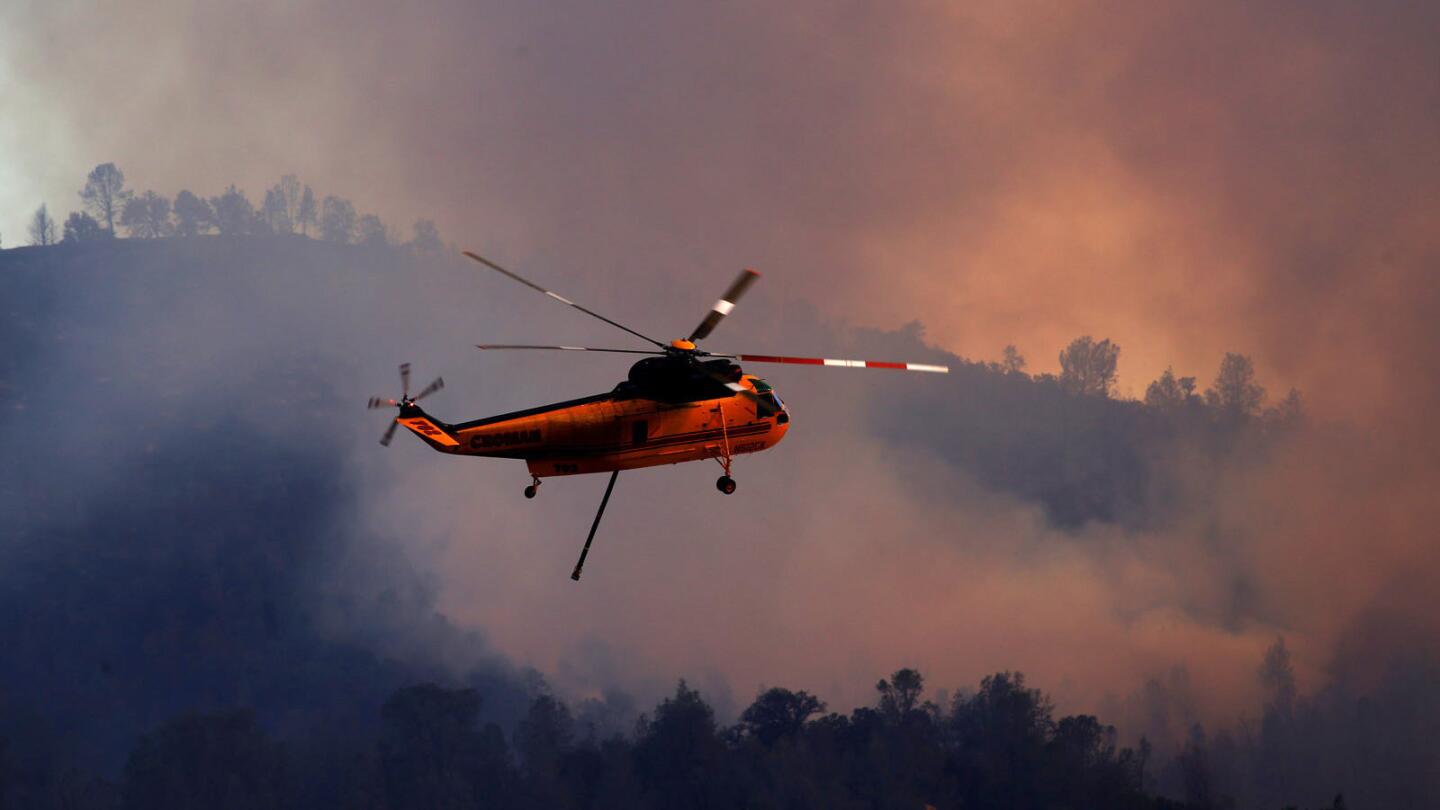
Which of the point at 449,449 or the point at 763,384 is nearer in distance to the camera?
the point at 449,449

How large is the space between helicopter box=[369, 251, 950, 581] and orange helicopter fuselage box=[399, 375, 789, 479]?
0.05 metres

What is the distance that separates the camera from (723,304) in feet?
264

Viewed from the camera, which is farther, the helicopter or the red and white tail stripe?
the helicopter

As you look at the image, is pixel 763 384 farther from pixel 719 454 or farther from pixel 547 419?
pixel 547 419

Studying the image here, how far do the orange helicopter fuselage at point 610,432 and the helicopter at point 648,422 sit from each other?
52 millimetres

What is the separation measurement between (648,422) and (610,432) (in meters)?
2.29

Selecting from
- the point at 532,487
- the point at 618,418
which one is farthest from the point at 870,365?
the point at 532,487

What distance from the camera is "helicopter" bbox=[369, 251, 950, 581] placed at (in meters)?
76.9

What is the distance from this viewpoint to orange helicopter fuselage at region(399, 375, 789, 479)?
252ft

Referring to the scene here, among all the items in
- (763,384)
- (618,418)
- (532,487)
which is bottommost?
(532,487)

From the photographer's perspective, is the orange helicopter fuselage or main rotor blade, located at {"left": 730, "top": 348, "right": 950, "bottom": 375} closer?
main rotor blade, located at {"left": 730, "top": 348, "right": 950, "bottom": 375}

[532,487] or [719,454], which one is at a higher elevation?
[719,454]

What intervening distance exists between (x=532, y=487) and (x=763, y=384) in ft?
52.3

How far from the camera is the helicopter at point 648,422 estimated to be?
76.9 metres
